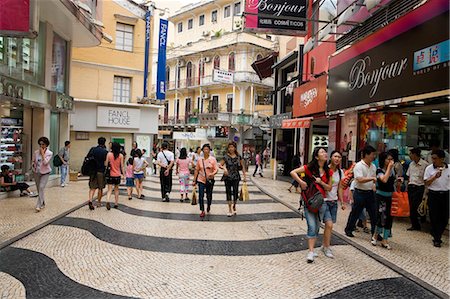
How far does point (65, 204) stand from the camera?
31.8 feet

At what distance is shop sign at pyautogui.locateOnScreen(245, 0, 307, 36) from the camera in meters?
10.1

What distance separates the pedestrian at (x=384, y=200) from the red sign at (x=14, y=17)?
270 inches

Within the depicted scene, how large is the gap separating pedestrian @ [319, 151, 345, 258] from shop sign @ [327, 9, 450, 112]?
2454 millimetres

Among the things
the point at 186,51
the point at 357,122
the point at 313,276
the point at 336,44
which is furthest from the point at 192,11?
the point at 313,276

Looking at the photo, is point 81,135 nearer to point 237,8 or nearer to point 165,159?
point 165,159

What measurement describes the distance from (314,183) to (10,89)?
8154mm

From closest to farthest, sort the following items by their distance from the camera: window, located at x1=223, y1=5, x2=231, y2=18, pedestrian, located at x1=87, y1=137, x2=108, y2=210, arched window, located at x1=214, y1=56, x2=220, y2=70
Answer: pedestrian, located at x1=87, y1=137, x2=108, y2=210
arched window, located at x1=214, y1=56, x2=220, y2=70
window, located at x1=223, y1=5, x2=231, y2=18

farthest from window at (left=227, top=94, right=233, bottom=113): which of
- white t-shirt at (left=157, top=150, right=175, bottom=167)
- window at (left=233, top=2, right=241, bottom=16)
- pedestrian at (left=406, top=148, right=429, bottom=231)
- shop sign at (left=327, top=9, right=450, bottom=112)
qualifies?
pedestrian at (left=406, top=148, right=429, bottom=231)

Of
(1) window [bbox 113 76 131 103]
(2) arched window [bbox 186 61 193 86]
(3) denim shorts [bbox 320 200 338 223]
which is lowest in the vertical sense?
(3) denim shorts [bbox 320 200 338 223]

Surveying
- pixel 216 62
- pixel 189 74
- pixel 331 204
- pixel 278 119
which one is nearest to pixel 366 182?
pixel 331 204

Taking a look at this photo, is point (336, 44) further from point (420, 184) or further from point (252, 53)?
point (252, 53)

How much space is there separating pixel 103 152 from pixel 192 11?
35.7 meters

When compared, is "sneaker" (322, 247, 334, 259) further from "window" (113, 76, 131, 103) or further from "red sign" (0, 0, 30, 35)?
"window" (113, 76, 131, 103)

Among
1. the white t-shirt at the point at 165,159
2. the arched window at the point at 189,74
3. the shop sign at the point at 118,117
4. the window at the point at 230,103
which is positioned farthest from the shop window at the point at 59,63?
the arched window at the point at 189,74
